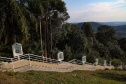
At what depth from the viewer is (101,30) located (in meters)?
38.2

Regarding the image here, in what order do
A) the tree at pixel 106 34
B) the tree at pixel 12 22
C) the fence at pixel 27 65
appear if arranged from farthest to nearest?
the tree at pixel 106 34 < the tree at pixel 12 22 < the fence at pixel 27 65

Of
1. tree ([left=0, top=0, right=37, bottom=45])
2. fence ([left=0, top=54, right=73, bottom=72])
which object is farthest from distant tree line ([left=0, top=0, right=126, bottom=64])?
fence ([left=0, top=54, right=73, bottom=72])

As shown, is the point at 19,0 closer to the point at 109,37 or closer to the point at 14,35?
the point at 14,35

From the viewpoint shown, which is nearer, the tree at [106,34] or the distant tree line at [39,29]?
the distant tree line at [39,29]

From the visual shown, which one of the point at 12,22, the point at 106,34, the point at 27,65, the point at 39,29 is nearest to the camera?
the point at 27,65

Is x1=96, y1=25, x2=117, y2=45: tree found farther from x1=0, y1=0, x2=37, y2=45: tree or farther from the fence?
x1=0, y1=0, x2=37, y2=45: tree

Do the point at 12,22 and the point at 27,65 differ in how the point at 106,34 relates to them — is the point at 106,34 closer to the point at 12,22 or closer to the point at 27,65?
the point at 12,22

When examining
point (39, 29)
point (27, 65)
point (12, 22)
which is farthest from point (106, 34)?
point (27, 65)

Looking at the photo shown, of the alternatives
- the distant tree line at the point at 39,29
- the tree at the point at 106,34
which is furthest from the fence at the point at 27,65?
the tree at the point at 106,34

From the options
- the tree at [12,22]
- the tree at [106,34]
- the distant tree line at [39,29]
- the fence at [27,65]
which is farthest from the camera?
the tree at [106,34]

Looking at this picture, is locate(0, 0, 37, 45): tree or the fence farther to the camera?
locate(0, 0, 37, 45): tree

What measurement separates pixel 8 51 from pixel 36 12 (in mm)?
5825

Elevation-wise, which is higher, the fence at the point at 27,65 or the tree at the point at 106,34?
the tree at the point at 106,34

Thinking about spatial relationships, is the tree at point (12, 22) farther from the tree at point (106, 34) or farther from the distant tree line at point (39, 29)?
the tree at point (106, 34)
